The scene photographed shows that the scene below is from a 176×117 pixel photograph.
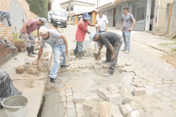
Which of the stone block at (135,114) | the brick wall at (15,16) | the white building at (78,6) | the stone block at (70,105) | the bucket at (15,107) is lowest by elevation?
the stone block at (70,105)

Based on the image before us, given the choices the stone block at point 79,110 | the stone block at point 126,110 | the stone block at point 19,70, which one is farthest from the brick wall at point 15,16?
the stone block at point 126,110

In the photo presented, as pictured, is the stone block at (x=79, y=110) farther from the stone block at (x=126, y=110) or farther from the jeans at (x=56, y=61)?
the jeans at (x=56, y=61)

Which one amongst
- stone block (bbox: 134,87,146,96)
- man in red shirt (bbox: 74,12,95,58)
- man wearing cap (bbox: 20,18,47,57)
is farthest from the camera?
man in red shirt (bbox: 74,12,95,58)

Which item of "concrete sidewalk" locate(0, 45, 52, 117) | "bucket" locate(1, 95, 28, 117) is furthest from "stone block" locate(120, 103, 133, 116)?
"bucket" locate(1, 95, 28, 117)

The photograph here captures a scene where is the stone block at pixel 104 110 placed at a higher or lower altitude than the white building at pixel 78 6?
lower

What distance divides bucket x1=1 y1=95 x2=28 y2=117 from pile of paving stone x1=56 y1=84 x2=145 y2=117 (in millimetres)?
760

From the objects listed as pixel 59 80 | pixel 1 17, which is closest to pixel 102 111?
pixel 59 80

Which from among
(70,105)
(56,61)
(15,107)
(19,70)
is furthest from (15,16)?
(15,107)

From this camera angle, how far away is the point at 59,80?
12.0 ft

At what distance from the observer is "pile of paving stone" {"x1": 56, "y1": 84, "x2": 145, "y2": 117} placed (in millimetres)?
2031

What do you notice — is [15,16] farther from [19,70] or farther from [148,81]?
[148,81]

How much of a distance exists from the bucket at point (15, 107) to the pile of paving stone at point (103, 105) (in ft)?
2.49

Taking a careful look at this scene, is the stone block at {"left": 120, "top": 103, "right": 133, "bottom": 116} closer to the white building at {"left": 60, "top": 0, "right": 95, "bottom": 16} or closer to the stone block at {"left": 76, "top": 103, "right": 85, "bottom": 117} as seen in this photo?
the stone block at {"left": 76, "top": 103, "right": 85, "bottom": 117}

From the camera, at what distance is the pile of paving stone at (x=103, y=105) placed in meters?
2.03
